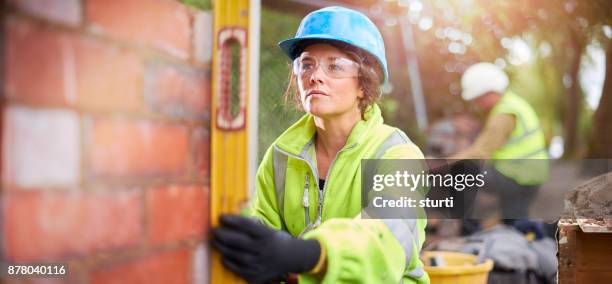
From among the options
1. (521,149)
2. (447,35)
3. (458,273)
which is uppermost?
(447,35)

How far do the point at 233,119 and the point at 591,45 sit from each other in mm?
2783

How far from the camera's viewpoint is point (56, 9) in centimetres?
64

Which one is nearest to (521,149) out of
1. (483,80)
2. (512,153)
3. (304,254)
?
(512,153)

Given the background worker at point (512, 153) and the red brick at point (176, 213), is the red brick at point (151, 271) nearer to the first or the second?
the red brick at point (176, 213)

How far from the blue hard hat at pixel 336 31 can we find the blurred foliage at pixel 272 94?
0.13 m

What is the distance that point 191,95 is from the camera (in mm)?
801

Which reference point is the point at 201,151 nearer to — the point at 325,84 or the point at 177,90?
the point at 177,90

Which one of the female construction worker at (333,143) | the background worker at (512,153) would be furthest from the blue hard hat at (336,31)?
the background worker at (512,153)

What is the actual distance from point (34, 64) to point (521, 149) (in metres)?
2.38

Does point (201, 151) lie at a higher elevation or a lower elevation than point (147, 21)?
lower

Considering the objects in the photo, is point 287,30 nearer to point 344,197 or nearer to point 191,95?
point 344,197

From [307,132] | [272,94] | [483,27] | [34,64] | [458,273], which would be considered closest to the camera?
[34,64]

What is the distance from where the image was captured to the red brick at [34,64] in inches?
23.7

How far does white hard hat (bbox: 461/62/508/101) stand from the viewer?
114 inches
